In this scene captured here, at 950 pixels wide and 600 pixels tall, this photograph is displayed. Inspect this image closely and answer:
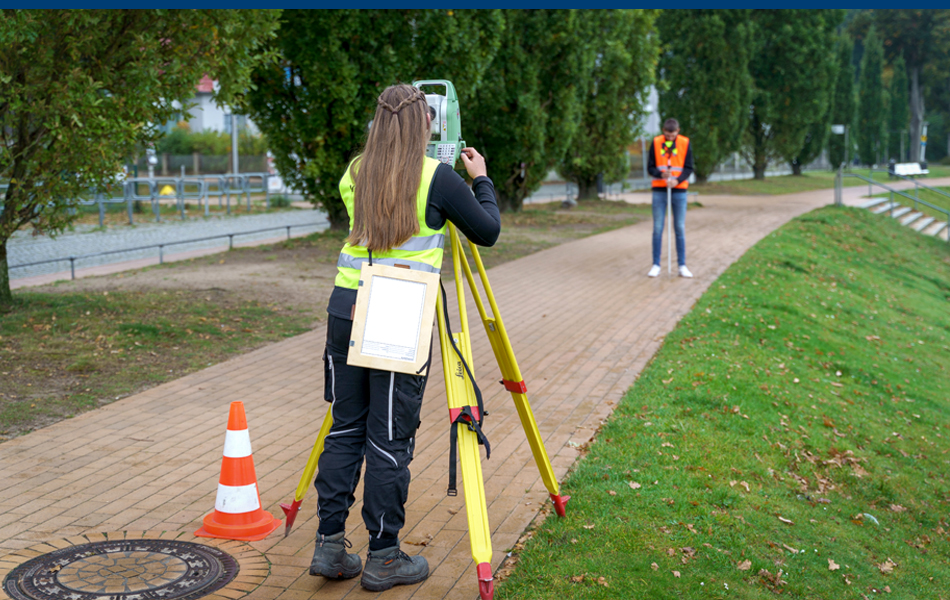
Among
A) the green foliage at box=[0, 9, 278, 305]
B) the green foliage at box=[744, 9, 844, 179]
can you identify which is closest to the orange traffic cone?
the green foliage at box=[0, 9, 278, 305]

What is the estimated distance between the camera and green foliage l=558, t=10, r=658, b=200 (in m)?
22.7

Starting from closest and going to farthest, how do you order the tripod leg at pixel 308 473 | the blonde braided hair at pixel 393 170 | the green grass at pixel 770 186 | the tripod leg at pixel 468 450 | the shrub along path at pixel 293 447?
the blonde braided hair at pixel 393 170 < the tripod leg at pixel 468 450 < the tripod leg at pixel 308 473 < the shrub along path at pixel 293 447 < the green grass at pixel 770 186

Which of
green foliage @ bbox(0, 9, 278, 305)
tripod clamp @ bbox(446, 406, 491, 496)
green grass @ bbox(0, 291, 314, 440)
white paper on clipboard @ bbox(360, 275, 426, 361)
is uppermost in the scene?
green foliage @ bbox(0, 9, 278, 305)

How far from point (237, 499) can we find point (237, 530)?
146mm

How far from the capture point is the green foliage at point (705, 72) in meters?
32.3

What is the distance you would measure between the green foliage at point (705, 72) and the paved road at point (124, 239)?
15363 millimetres

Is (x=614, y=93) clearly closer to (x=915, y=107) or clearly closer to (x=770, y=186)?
(x=770, y=186)

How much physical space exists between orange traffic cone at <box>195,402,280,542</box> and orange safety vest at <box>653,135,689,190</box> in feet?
28.8

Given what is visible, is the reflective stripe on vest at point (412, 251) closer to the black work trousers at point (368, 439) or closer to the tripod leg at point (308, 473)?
the black work trousers at point (368, 439)

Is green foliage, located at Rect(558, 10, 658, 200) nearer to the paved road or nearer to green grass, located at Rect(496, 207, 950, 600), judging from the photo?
the paved road

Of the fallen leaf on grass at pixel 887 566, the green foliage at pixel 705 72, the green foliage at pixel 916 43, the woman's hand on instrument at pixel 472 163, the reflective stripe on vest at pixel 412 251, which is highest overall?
the green foliage at pixel 916 43

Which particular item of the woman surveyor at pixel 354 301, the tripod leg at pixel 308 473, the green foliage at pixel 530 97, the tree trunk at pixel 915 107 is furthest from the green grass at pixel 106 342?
the tree trunk at pixel 915 107

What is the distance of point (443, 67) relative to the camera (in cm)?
1524

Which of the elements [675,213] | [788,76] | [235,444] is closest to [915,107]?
[788,76]
